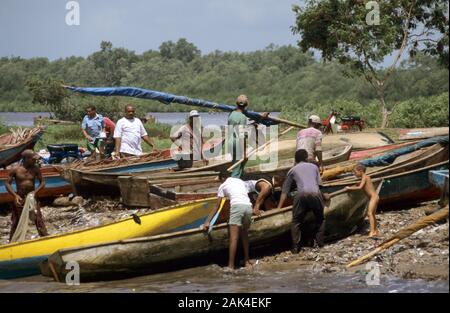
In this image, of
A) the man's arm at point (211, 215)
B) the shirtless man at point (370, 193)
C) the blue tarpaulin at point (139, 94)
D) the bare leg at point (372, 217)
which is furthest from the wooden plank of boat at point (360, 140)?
the man's arm at point (211, 215)

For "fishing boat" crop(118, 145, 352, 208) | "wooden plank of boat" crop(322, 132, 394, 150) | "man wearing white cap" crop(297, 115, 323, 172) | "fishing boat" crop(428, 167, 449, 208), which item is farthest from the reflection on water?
"wooden plank of boat" crop(322, 132, 394, 150)

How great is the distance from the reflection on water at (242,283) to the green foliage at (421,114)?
58.4 ft

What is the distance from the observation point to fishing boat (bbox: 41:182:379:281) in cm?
1035

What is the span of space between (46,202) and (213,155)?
3402mm

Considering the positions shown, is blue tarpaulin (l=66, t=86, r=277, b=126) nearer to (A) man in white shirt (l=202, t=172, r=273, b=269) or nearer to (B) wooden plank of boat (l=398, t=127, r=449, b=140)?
(A) man in white shirt (l=202, t=172, r=273, b=269)

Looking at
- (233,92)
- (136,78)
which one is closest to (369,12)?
(233,92)

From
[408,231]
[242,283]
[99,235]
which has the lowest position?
[242,283]

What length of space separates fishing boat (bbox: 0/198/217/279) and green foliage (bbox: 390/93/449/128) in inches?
684

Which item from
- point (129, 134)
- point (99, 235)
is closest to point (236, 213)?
point (99, 235)

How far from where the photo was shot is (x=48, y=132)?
29.9 m

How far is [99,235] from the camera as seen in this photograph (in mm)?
11086

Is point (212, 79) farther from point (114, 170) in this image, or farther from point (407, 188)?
point (407, 188)

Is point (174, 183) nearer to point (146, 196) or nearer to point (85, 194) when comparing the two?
point (146, 196)

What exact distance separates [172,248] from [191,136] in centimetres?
421
